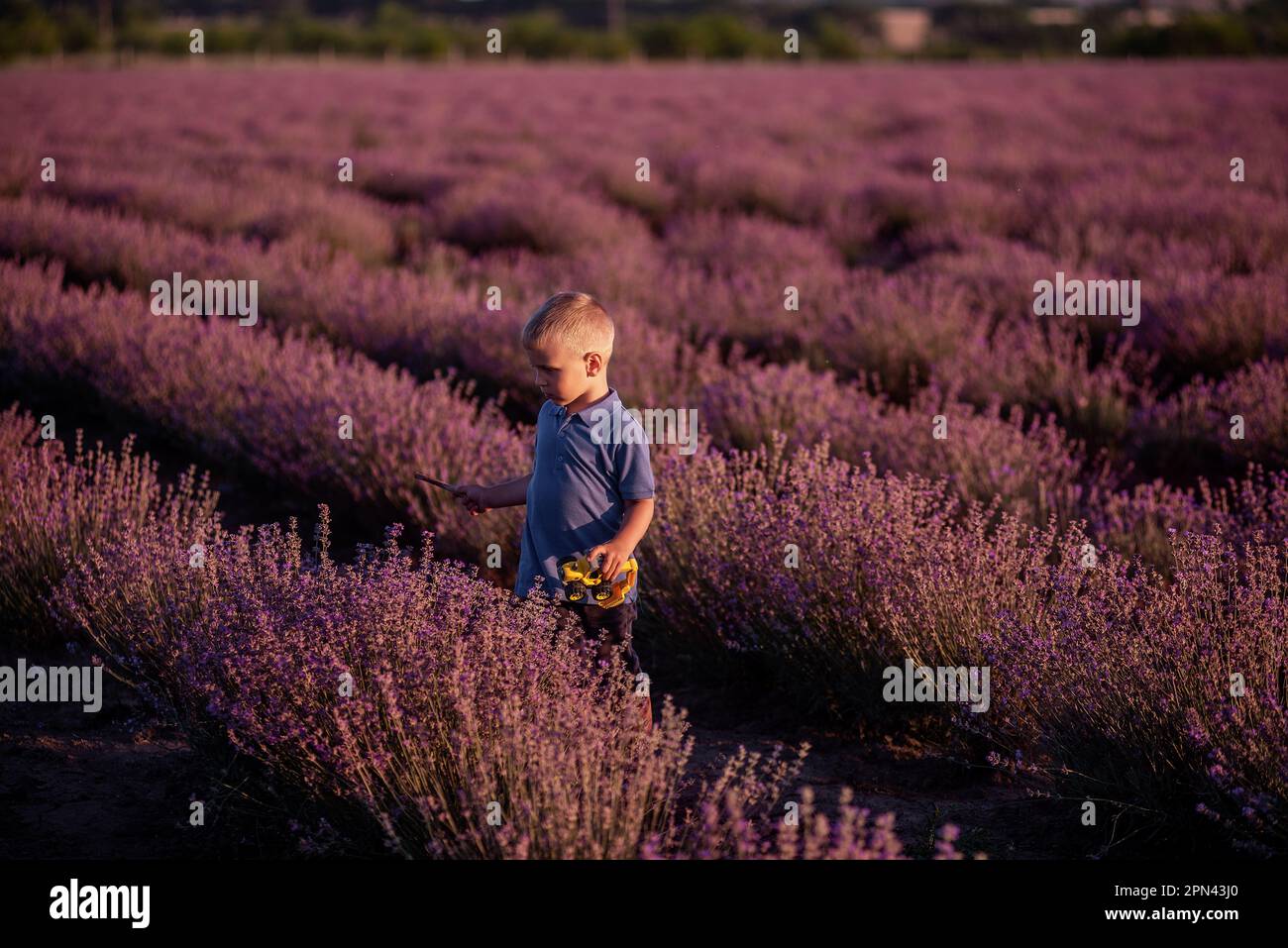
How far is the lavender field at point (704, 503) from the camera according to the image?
2.51 m

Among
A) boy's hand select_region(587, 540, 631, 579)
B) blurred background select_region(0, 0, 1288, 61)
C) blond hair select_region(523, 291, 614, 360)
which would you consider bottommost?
boy's hand select_region(587, 540, 631, 579)

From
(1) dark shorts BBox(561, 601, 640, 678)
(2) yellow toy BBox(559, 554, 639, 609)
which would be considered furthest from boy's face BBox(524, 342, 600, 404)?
(1) dark shorts BBox(561, 601, 640, 678)

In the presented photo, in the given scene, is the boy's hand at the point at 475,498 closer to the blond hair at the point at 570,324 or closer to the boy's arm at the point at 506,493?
the boy's arm at the point at 506,493

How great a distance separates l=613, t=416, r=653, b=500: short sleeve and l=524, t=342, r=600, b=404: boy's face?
0.61ft

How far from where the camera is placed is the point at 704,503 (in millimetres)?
3711

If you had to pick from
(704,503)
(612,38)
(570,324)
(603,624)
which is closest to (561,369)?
(570,324)

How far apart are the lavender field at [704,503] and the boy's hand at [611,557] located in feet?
0.56

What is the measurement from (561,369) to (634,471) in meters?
0.31

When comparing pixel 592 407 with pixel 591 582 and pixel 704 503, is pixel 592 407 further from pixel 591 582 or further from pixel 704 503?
pixel 704 503

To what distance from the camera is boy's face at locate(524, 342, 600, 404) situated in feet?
9.01

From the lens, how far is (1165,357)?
6566mm

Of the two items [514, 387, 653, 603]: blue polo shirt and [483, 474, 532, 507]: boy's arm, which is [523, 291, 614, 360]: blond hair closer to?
[514, 387, 653, 603]: blue polo shirt

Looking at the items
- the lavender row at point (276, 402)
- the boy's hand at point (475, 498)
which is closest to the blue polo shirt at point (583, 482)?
the boy's hand at point (475, 498)
